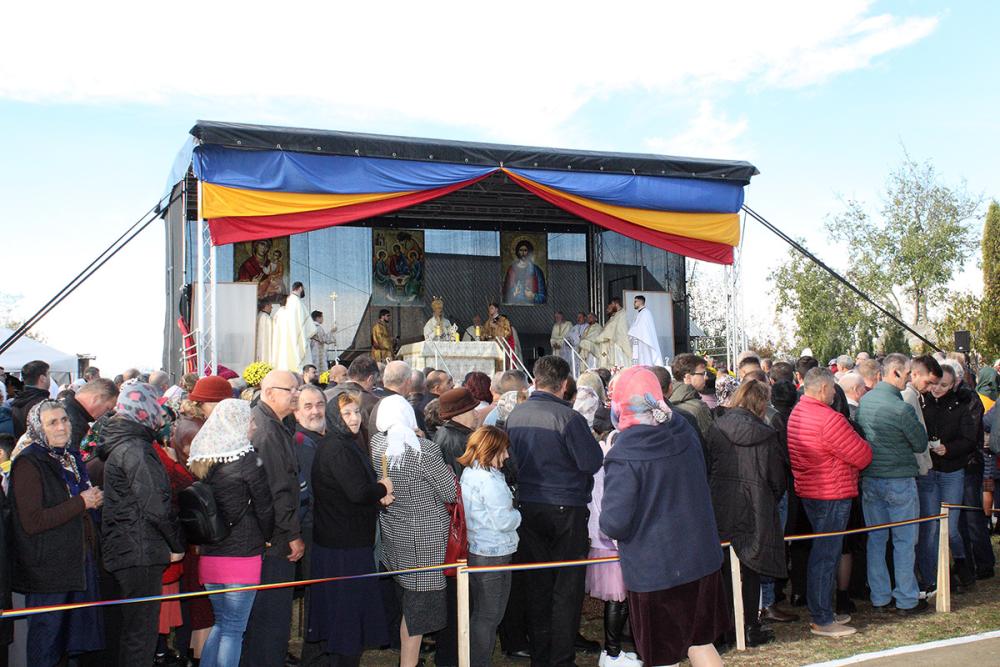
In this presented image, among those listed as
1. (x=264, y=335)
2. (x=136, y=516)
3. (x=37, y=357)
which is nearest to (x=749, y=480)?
(x=136, y=516)

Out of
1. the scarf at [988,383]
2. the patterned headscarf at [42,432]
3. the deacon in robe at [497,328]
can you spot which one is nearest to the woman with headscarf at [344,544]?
the patterned headscarf at [42,432]

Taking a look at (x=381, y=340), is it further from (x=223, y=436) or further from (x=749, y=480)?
(x=223, y=436)

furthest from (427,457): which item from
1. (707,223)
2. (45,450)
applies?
(707,223)

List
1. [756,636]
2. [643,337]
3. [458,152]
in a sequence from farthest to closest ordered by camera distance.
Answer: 1. [643,337]
2. [458,152]
3. [756,636]

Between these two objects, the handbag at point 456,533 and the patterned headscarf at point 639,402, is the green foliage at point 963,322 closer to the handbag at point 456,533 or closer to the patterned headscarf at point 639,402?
the handbag at point 456,533

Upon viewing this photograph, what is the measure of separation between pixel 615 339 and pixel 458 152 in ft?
16.8

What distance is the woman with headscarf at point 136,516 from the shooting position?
15.0 feet

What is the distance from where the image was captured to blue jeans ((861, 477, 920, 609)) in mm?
6625

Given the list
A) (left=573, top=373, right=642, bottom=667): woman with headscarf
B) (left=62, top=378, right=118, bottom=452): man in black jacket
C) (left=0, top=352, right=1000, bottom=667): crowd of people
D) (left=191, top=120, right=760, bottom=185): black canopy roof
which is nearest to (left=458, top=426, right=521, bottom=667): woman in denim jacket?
(left=0, top=352, right=1000, bottom=667): crowd of people

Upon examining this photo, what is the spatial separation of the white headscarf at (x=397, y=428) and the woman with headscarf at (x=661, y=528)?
1308 mm

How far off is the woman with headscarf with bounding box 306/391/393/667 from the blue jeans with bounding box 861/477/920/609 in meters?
3.59

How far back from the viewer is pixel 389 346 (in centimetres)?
1733

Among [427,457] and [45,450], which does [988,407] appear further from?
[45,450]

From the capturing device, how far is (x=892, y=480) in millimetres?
6602
